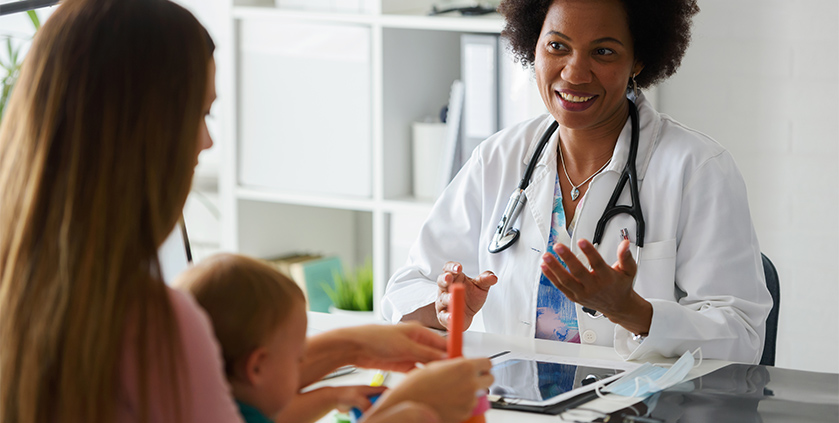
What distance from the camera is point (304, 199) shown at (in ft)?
8.79

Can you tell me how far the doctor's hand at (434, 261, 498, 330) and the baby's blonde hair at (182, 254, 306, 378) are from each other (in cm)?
→ 71

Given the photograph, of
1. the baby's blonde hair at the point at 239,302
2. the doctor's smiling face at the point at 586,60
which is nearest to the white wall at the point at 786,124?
the doctor's smiling face at the point at 586,60

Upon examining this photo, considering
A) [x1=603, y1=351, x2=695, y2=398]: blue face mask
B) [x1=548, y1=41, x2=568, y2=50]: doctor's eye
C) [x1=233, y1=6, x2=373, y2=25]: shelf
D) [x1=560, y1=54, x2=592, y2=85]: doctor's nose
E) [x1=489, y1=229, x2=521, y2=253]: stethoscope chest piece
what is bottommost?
[x1=603, y1=351, x2=695, y2=398]: blue face mask

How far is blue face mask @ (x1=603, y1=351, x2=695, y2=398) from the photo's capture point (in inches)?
45.4

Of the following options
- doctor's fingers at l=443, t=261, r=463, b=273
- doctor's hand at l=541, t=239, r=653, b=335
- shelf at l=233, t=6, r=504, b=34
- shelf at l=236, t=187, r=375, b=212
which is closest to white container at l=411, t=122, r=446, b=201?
shelf at l=236, t=187, r=375, b=212

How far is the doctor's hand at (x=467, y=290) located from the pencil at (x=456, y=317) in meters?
0.63

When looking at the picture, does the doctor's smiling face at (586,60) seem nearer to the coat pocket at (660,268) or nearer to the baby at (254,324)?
the coat pocket at (660,268)

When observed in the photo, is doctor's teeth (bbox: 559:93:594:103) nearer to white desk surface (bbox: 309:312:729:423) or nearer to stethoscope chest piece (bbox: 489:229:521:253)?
stethoscope chest piece (bbox: 489:229:521:253)

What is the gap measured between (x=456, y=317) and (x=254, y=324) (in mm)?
191

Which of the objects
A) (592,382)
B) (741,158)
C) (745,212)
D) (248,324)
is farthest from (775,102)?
(248,324)

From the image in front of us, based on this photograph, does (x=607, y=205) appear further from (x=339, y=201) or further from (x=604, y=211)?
(x=339, y=201)

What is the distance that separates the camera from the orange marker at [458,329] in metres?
0.82

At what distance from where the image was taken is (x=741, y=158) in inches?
93.9

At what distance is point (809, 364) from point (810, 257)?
300 millimetres
